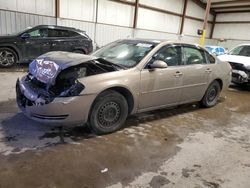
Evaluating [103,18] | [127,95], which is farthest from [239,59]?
[103,18]

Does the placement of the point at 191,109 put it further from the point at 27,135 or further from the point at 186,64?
the point at 27,135

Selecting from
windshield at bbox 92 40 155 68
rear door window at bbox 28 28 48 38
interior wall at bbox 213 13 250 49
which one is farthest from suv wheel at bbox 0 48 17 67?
interior wall at bbox 213 13 250 49

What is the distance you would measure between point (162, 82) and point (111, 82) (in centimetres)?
102

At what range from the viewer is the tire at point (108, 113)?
3.43m

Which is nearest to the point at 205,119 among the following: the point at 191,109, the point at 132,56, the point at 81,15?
the point at 191,109

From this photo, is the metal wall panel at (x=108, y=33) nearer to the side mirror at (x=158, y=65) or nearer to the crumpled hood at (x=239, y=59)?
the crumpled hood at (x=239, y=59)

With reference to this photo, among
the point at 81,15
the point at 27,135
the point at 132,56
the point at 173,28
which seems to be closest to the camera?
the point at 27,135

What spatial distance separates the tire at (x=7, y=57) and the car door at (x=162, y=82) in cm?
607

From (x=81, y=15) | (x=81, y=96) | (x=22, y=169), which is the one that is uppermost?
(x=81, y=15)

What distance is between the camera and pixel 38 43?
8883 mm

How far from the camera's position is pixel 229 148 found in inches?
139

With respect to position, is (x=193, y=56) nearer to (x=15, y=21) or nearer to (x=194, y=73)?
(x=194, y=73)

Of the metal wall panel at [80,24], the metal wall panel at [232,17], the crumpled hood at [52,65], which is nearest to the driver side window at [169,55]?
the crumpled hood at [52,65]

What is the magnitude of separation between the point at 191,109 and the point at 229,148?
1754mm
